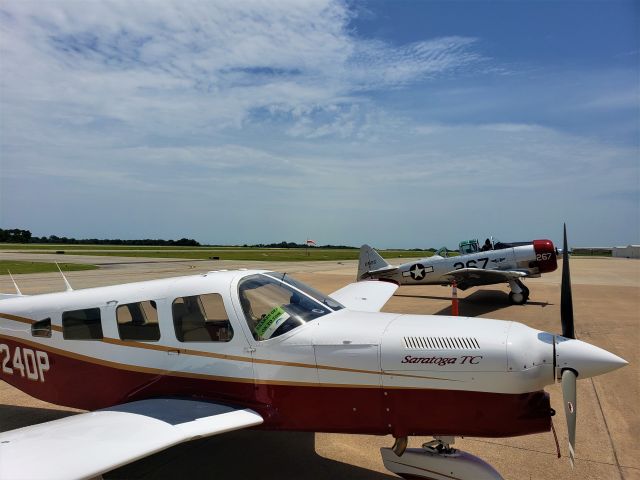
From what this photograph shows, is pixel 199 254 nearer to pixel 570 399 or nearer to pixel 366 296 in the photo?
pixel 366 296

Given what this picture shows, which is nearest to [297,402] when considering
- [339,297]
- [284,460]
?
[284,460]

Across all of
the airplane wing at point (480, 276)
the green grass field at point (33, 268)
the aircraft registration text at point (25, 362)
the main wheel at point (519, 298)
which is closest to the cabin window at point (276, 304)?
the aircraft registration text at point (25, 362)

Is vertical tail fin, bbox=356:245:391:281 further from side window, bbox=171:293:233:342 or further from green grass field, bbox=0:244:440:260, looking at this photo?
green grass field, bbox=0:244:440:260

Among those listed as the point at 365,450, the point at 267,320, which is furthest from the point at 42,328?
the point at 365,450

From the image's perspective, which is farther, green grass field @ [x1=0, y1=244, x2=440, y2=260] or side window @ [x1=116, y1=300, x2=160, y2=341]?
green grass field @ [x1=0, y1=244, x2=440, y2=260]

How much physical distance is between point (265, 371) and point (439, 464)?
1747mm

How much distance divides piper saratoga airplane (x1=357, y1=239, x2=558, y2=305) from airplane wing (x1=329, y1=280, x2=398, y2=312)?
7.92 meters

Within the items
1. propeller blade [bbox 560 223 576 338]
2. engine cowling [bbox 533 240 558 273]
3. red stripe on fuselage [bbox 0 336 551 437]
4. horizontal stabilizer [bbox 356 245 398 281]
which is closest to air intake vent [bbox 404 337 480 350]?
red stripe on fuselage [bbox 0 336 551 437]

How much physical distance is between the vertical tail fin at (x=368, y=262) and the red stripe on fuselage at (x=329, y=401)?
613 inches

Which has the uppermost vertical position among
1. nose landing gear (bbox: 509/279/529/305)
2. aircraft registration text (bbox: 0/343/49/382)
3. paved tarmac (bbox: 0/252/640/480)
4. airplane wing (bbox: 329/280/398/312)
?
Answer: airplane wing (bbox: 329/280/398/312)

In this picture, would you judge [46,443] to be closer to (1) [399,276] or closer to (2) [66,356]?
(2) [66,356]

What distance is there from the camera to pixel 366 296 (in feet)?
24.9

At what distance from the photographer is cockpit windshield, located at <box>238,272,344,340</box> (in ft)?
14.2

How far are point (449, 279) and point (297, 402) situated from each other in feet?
45.6
